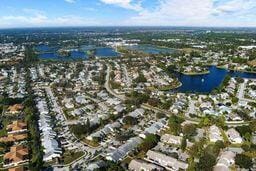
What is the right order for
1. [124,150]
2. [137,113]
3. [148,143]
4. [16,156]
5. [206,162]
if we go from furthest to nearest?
[137,113] < [148,143] < [124,150] < [16,156] < [206,162]

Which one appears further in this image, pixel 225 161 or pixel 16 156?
pixel 16 156

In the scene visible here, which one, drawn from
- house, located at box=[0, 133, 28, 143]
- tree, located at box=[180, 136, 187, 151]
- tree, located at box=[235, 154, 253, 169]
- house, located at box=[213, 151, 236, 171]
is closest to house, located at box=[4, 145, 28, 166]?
house, located at box=[0, 133, 28, 143]

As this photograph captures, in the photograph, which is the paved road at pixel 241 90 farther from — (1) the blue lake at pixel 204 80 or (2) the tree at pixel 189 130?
(2) the tree at pixel 189 130

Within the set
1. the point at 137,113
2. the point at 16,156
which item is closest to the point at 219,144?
the point at 137,113

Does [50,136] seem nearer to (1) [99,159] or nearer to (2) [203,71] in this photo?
(1) [99,159]

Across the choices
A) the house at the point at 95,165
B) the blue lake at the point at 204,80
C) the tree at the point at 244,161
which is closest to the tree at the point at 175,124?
the tree at the point at 244,161

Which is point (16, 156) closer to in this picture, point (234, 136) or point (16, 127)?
point (16, 127)

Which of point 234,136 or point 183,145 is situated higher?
point 183,145
